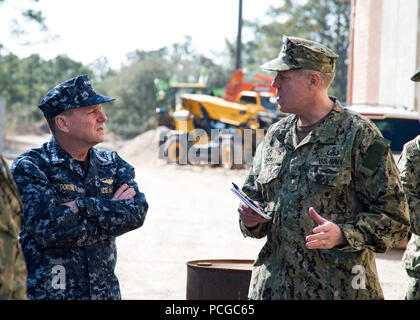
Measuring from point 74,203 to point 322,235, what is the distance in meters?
1.30

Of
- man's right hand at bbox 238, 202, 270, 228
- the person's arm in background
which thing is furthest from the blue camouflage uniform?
the person's arm in background

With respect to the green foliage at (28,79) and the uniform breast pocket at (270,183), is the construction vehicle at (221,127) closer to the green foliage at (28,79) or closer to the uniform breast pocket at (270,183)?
the uniform breast pocket at (270,183)

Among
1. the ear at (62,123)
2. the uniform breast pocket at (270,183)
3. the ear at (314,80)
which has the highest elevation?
the ear at (314,80)

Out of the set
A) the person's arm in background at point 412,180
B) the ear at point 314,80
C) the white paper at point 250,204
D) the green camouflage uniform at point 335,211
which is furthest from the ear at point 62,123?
the person's arm in background at point 412,180

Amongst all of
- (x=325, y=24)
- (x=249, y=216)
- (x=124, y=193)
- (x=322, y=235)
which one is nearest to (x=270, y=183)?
(x=249, y=216)

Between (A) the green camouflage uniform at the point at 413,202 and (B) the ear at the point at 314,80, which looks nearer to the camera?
(B) the ear at the point at 314,80

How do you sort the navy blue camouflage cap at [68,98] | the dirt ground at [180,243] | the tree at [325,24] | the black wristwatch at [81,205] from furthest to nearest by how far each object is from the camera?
1. the tree at [325,24]
2. the dirt ground at [180,243]
3. the navy blue camouflage cap at [68,98]
4. the black wristwatch at [81,205]

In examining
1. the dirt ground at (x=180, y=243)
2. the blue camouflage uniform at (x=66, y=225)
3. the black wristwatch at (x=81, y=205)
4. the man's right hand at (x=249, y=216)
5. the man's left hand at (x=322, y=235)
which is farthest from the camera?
the dirt ground at (x=180, y=243)

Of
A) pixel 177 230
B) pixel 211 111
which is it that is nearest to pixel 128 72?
pixel 211 111

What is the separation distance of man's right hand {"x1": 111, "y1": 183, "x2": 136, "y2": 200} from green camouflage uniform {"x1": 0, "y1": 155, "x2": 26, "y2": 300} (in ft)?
5.43

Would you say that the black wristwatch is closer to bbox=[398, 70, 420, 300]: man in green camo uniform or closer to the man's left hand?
the man's left hand

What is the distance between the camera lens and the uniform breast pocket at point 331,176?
3318 millimetres
